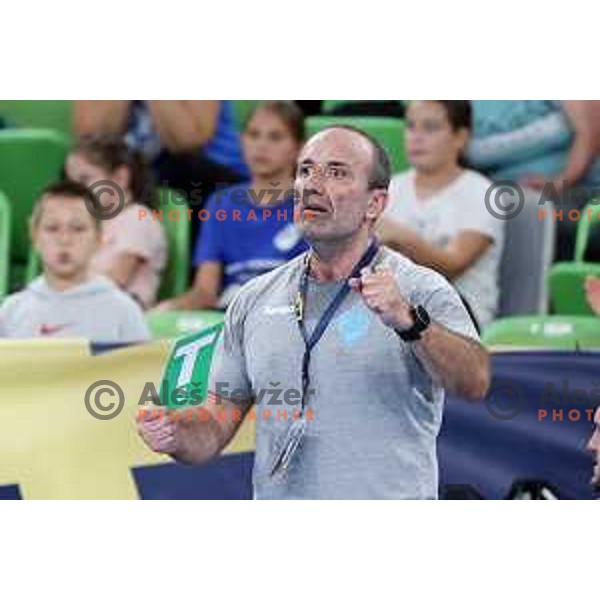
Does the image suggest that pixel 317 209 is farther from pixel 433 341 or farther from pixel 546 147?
pixel 546 147

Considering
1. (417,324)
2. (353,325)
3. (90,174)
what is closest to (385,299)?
(417,324)

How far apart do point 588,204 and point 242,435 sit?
111 centimetres

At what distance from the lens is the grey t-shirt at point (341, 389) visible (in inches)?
142

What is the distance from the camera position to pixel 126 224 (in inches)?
169

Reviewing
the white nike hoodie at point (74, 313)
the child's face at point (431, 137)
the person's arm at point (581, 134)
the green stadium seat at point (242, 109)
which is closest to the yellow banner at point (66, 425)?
the white nike hoodie at point (74, 313)

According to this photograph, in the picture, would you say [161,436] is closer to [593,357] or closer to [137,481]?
[137,481]

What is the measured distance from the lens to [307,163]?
12.6ft

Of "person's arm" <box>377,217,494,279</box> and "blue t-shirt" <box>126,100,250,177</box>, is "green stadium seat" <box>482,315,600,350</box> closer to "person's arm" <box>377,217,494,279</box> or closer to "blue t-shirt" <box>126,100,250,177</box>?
"person's arm" <box>377,217,494,279</box>

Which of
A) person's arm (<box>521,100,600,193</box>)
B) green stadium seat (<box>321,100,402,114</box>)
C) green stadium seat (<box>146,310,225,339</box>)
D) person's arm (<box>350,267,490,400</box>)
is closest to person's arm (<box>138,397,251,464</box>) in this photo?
person's arm (<box>350,267,490,400</box>)

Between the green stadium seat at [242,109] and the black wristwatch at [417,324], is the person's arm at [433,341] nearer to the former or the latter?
the black wristwatch at [417,324]

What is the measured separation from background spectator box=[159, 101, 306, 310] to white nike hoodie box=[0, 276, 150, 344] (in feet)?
0.37

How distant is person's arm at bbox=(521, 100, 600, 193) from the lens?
4266mm

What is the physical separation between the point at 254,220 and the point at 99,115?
1.65 ft

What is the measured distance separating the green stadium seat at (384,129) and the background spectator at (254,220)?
0.07m
